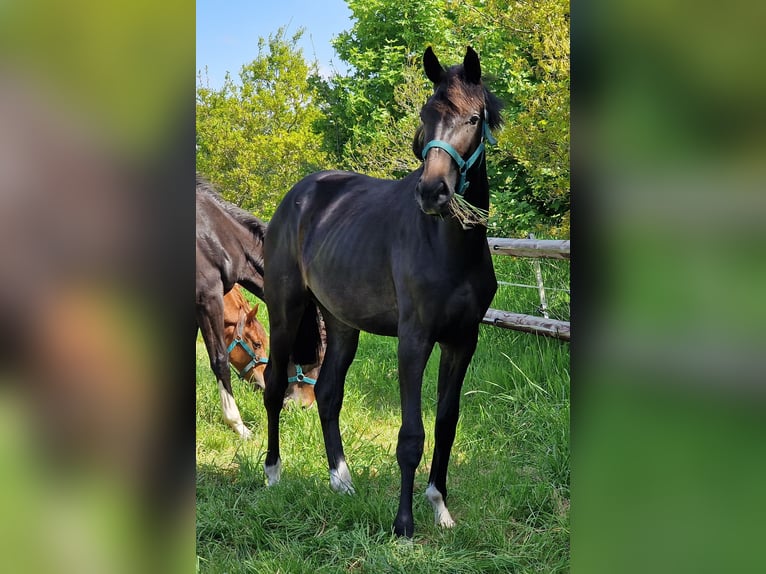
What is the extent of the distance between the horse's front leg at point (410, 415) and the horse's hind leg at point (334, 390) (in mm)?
569

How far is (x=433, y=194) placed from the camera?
8.37ft

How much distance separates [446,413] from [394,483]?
677 millimetres

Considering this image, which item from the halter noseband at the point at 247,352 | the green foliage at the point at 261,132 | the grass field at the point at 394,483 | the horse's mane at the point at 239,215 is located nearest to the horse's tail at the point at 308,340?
the grass field at the point at 394,483

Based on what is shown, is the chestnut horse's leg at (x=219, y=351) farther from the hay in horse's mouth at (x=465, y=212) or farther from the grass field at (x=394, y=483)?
the hay in horse's mouth at (x=465, y=212)

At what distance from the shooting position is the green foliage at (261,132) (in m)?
13.7

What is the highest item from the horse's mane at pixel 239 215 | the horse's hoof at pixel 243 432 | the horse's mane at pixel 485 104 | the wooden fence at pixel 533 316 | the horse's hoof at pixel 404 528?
the horse's mane at pixel 485 104

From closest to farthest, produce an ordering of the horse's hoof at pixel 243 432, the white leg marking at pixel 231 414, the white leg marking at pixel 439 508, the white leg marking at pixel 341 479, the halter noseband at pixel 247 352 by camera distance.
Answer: the white leg marking at pixel 439 508 → the white leg marking at pixel 341 479 → the horse's hoof at pixel 243 432 → the white leg marking at pixel 231 414 → the halter noseband at pixel 247 352
